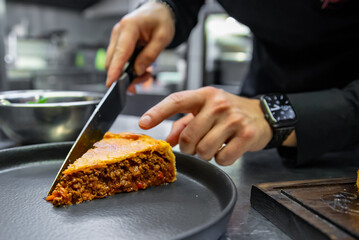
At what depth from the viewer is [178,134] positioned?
113cm

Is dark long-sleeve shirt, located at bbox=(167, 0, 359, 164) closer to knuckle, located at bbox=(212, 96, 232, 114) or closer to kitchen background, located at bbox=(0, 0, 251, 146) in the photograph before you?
knuckle, located at bbox=(212, 96, 232, 114)

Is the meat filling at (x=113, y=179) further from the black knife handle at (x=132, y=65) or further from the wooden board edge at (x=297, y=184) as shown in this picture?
the black knife handle at (x=132, y=65)

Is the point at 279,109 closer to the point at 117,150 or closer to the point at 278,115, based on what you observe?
the point at 278,115

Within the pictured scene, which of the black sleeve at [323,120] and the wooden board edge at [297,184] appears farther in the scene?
the black sleeve at [323,120]

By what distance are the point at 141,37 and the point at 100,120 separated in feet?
1.99

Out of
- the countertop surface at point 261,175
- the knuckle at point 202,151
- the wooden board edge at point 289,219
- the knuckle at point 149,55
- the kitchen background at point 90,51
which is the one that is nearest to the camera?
the wooden board edge at point 289,219

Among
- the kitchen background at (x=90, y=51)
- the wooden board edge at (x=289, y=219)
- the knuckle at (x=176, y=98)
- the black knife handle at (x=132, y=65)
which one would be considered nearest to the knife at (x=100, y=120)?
the black knife handle at (x=132, y=65)

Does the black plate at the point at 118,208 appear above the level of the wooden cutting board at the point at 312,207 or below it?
below

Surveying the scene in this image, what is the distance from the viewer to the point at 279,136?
1.09 meters

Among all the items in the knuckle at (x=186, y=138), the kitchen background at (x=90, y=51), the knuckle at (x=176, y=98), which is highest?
the knuckle at (x=176, y=98)

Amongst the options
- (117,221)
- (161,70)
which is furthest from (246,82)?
(161,70)

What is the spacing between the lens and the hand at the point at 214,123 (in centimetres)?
96

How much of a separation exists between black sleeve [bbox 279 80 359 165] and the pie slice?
1.69 ft

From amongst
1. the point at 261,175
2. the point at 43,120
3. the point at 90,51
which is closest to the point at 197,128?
the point at 261,175
